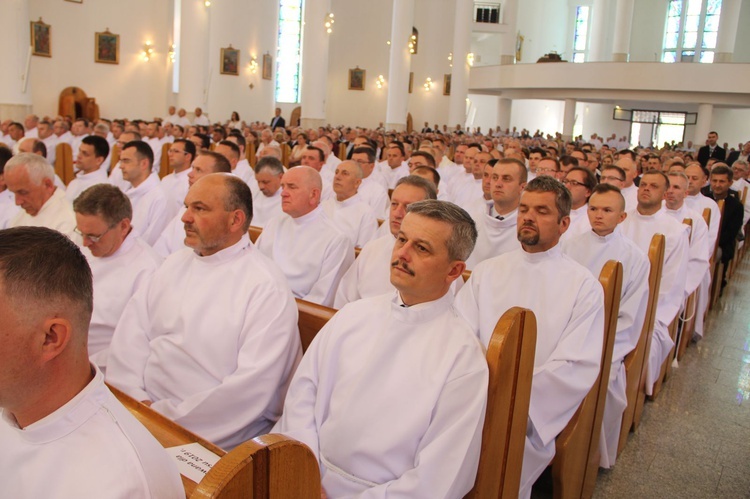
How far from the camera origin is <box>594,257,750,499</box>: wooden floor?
399 cm

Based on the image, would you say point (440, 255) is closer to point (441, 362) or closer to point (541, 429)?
point (441, 362)

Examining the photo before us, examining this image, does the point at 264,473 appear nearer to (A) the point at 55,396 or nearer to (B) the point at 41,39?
(A) the point at 55,396

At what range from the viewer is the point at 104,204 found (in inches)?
147

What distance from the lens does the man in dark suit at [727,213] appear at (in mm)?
8070

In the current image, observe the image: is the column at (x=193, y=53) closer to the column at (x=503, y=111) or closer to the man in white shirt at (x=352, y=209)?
the man in white shirt at (x=352, y=209)

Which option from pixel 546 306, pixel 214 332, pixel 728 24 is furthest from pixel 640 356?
pixel 728 24

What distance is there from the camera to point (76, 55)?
2325cm

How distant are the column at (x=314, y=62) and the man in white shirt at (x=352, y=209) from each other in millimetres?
16642

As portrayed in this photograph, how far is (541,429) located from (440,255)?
1212mm

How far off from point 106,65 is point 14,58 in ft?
25.7

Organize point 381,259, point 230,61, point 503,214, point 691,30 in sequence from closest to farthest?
point 381,259 → point 503,214 → point 230,61 → point 691,30

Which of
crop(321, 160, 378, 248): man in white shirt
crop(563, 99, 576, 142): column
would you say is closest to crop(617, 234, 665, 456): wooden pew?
crop(321, 160, 378, 248): man in white shirt

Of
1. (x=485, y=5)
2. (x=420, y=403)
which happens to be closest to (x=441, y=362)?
(x=420, y=403)

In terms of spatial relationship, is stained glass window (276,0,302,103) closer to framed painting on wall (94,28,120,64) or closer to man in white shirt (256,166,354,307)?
framed painting on wall (94,28,120,64)
